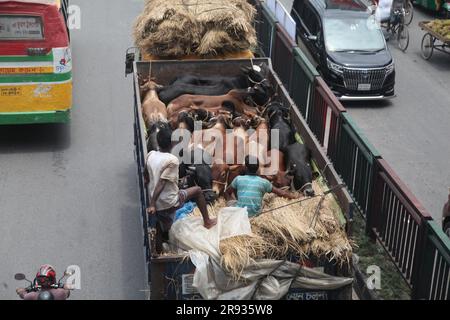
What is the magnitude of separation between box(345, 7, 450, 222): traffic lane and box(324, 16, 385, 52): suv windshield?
1.26m

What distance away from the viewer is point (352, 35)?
18.9m

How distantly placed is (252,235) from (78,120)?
8698 millimetres

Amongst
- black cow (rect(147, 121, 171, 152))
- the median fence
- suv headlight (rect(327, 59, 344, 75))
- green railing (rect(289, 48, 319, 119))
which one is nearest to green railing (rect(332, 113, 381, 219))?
the median fence

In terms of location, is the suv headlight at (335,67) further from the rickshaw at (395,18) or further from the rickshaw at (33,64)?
the rickshaw at (33,64)

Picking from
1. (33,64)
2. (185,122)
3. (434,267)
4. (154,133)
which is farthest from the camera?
(33,64)

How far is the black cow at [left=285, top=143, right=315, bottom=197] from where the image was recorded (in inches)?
399

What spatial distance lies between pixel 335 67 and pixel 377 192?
751cm

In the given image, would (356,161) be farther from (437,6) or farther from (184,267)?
(437,6)

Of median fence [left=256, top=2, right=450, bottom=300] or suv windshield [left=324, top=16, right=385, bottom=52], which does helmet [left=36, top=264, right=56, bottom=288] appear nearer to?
median fence [left=256, top=2, right=450, bottom=300]

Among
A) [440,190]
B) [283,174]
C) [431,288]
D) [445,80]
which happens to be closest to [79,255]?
[283,174]

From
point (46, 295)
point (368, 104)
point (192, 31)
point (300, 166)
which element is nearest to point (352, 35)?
point (368, 104)

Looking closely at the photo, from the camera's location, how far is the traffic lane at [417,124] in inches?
568

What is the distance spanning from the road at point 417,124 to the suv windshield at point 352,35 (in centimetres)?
126

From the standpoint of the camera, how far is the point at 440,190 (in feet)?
46.1
